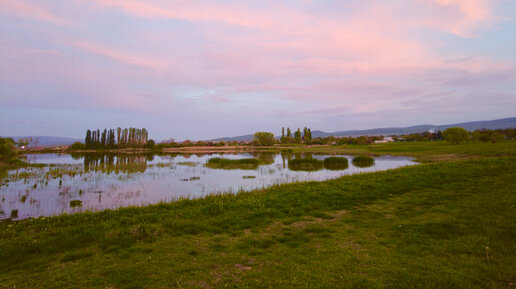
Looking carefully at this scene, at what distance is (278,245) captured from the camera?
274 inches

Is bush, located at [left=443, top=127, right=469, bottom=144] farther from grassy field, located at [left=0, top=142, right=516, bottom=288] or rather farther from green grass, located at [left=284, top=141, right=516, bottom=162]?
grassy field, located at [left=0, top=142, right=516, bottom=288]

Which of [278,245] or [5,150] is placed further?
[5,150]

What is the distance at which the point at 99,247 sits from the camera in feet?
23.5

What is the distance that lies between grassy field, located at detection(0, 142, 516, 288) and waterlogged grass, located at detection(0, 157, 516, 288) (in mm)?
31

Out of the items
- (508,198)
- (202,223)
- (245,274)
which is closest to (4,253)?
(202,223)

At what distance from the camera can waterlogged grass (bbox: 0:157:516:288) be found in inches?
197

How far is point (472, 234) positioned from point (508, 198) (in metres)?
5.83

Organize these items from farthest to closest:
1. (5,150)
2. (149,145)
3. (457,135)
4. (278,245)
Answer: (149,145)
(457,135)
(5,150)
(278,245)

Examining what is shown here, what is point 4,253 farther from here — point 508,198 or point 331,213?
point 508,198

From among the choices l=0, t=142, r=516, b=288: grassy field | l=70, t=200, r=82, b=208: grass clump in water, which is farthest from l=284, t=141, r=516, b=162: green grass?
l=70, t=200, r=82, b=208: grass clump in water

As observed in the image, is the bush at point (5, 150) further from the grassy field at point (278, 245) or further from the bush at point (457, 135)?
the bush at point (457, 135)

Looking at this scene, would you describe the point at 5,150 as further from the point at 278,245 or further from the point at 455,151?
the point at 455,151

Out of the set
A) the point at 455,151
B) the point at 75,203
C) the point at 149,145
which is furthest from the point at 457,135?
the point at 149,145

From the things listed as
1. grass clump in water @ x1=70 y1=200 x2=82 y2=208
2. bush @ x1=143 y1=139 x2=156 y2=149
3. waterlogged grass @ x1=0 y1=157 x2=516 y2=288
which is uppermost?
bush @ x1=143 y1=139 x2=156 y2=149
